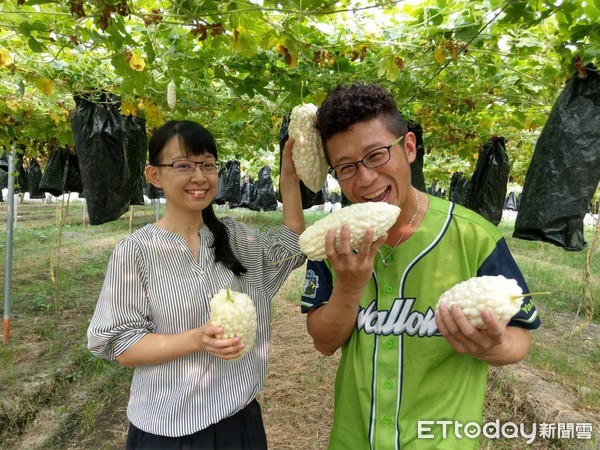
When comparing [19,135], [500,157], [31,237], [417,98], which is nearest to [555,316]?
[500,157]

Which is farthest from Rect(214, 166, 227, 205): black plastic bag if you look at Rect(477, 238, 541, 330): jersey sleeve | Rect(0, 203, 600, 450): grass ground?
Rect(477, 238, 541, 330): jersey sleeve

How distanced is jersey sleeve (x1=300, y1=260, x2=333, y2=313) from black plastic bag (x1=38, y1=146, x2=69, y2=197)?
5153mm

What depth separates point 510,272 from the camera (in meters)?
1.40

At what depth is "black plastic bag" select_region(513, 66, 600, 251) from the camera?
2.24 meters

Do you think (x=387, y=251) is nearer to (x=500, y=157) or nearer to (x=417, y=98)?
(x=417, y=98)

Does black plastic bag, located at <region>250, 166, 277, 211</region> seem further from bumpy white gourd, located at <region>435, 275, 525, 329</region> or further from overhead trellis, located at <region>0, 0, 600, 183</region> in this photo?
bumpy white gourd, located at <region>435, 275, 525, 329</region>

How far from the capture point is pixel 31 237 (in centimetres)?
1348

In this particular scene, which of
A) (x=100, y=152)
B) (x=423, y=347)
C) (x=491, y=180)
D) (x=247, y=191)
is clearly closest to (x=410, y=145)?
(x=423, y=347)

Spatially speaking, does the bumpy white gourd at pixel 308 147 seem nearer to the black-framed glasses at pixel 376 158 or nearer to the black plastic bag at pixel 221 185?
the black-framed glasses at pixel 376 158

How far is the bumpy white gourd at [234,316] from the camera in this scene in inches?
59.3

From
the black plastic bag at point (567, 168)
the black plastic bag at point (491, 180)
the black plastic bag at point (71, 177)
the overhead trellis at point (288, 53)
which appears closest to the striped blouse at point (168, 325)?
the overhead trellis at point (288, 53)

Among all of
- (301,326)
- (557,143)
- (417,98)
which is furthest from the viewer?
(301,326)

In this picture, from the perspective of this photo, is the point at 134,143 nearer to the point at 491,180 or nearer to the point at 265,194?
the point at 491,180

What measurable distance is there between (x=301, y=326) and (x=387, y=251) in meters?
4.85
